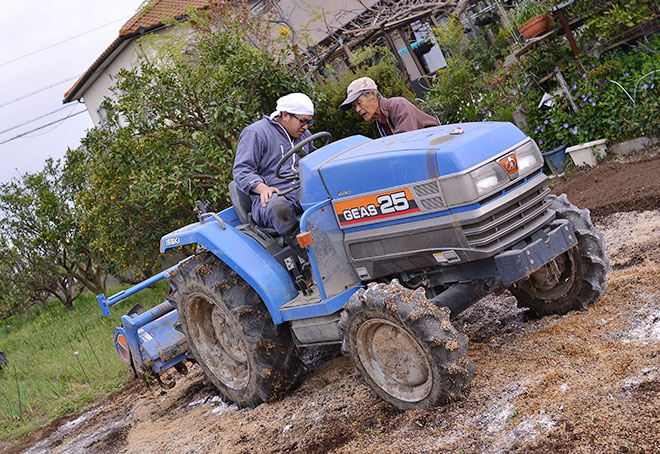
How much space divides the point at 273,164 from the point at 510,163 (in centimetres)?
175

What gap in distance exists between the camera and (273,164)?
4887mm

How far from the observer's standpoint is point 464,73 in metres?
11.0

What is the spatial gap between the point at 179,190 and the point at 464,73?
4.85 metres

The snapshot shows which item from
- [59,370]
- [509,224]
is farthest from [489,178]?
[59,370]

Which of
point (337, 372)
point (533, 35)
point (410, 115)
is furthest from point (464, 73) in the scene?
point (337, 372)

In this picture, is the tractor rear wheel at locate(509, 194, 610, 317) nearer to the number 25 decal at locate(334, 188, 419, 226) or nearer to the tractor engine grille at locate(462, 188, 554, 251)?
the tractor engine grille at locate(462, 188, 554, 251)

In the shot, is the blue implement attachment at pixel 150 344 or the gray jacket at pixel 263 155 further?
the blue implement attachment at pixel 150 344

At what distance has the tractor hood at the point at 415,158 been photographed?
366 centimetres

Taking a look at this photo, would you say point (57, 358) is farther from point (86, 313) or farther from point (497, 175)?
point (497, 175)

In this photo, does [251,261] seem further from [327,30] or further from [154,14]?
[154,14]

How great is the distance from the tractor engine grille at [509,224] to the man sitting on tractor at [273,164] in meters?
1.31

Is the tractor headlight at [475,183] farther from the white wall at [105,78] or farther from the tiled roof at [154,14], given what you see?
the white wall at [105,78]

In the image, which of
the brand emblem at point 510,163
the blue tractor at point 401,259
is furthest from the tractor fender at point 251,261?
the brand emblem at point 510,163

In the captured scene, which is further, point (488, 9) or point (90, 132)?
point (488, 9)
